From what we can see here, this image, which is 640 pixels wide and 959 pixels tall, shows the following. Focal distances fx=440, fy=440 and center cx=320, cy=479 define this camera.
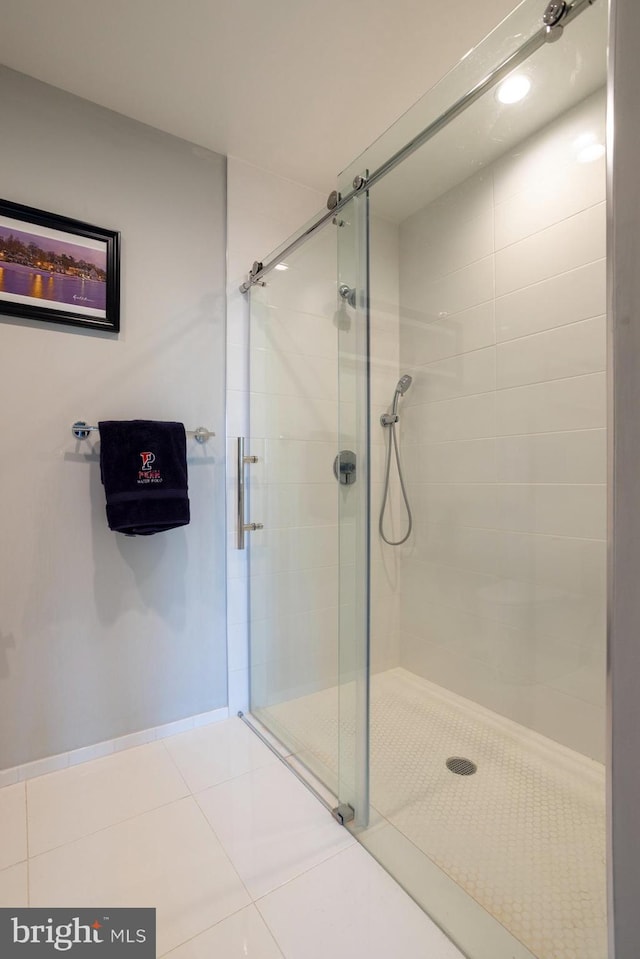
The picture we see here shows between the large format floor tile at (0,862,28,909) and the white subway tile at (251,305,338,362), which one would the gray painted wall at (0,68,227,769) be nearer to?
the white subway tile at (251,305,338,362)

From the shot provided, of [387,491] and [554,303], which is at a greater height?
[554,303]

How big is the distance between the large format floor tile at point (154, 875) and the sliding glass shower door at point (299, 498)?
46 centimetres

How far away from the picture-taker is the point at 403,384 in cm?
187

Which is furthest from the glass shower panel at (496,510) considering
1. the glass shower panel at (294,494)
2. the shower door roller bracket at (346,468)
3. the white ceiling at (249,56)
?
the white ceiling at (249,56)

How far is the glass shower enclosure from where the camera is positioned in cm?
116

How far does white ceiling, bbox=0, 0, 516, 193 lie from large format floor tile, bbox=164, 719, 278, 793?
99.9 inches

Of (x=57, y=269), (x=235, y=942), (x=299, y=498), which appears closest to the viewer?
(x=235, y=942)

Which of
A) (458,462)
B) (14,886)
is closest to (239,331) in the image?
(458,462)

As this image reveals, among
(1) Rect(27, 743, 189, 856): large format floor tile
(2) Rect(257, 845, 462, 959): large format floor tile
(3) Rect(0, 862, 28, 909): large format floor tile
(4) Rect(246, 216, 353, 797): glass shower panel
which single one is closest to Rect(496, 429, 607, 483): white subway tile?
(4) Rect(246, 216, 353, 797): glass shower panel

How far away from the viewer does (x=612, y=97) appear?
72cm

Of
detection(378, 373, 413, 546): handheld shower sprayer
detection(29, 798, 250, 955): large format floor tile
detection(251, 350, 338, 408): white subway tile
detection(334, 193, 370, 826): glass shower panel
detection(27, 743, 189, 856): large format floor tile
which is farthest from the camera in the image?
detection(251, 350, 338, 408): white subway tile

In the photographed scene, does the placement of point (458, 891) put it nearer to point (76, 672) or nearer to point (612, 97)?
point (76, 672)

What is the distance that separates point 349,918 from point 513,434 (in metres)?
1.54

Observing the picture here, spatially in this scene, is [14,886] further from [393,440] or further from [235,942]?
[393,440]
